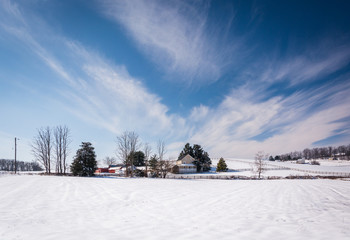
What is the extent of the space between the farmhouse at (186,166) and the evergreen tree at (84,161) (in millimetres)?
28412

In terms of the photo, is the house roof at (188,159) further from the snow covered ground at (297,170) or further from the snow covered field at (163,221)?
the snow covered field at (163,221)

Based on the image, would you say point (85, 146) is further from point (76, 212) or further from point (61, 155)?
point (76, 212)

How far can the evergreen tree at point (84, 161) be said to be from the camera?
29531mm

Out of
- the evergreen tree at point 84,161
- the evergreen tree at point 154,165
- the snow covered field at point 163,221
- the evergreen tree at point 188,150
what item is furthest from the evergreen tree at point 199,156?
the snow covered field at point 163,221

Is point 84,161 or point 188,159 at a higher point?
point 84,161

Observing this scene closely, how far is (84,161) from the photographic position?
30203mm

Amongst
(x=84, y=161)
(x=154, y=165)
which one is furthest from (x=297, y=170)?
(x=84, y=161)

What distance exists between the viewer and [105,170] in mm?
73438

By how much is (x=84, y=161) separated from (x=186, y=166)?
35801 millimetres

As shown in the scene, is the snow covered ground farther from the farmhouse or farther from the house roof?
the house roof

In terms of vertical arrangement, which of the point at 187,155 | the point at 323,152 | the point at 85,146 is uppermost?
the point at 85,146

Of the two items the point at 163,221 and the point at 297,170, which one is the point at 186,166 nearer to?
the point at 297,170

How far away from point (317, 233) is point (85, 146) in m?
32.8

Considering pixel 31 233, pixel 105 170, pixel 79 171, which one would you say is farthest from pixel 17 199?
pixel 105 170
